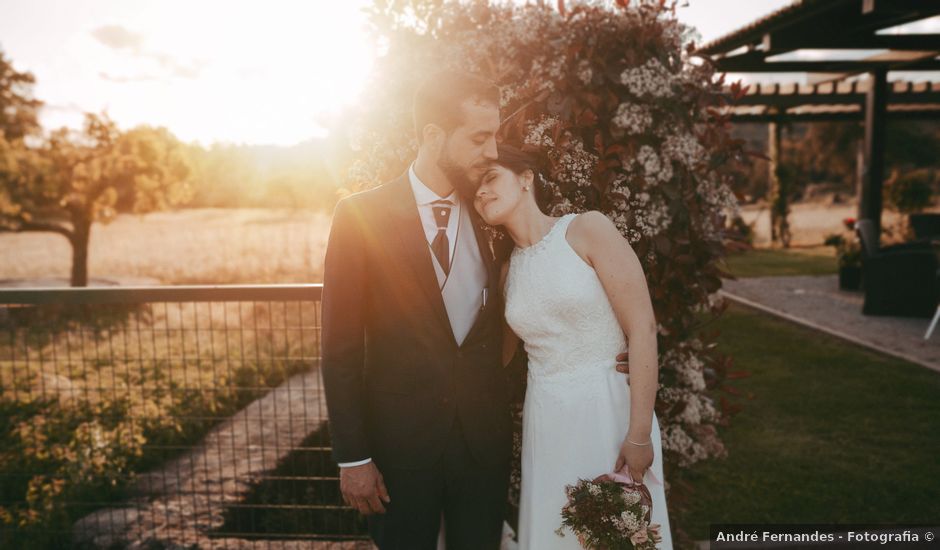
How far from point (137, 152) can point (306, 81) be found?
42.8 ft

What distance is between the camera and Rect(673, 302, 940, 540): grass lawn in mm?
4090

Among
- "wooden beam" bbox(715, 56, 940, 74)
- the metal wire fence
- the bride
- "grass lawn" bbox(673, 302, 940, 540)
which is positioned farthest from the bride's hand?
"wooden beam" bbox(715, 56, 940, 74)

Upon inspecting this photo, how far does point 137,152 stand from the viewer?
48.7 feet


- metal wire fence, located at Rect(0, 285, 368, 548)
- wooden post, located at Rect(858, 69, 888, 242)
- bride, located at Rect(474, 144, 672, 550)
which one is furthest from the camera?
wooden post, located at Rect(858, 69, 888, 242)

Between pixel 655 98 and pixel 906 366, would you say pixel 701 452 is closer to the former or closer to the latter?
pixel 655 98

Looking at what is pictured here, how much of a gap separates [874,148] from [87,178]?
15.5 meters

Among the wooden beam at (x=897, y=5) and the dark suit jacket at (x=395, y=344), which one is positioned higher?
the wooden beam at (x=897, y=5)

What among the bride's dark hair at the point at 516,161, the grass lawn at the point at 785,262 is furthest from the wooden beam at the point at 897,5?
the bride's dark hair at the point at 516,161

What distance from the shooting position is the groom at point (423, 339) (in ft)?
7.54

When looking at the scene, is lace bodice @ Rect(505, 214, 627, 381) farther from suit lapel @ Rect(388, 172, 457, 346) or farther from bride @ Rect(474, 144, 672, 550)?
suit lapel @ Rect(388, 172, 457, 346)

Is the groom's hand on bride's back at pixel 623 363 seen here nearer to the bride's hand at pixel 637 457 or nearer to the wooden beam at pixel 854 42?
the bride's hand at pixel 637 457

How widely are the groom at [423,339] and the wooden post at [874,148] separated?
1116cm

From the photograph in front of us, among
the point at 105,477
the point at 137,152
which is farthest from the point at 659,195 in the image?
the point at 137,152

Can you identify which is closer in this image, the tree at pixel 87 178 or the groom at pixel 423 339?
the groom at pixel 423 339
